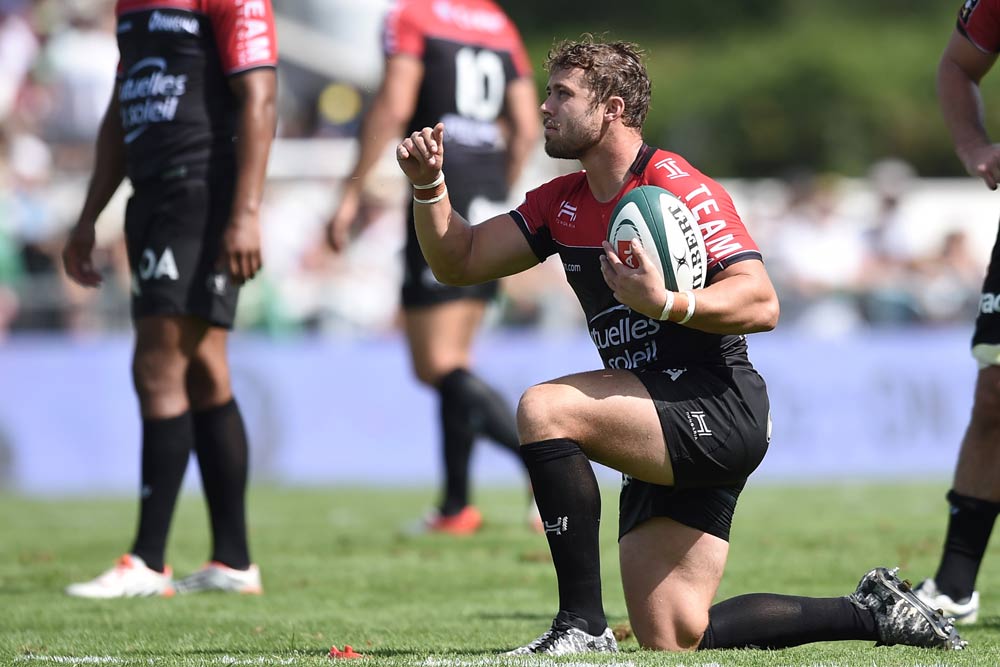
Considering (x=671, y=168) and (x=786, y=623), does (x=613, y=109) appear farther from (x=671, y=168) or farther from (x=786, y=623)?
(x=786, y=623)

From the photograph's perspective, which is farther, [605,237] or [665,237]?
[605,237]

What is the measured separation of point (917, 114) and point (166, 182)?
41117 millimetres

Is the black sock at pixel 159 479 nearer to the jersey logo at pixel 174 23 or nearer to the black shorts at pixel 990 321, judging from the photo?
the jersey logo at pixel 174 23

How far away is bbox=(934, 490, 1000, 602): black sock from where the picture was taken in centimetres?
547

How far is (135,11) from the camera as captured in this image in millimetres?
6293

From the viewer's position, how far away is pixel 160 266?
6.13 m

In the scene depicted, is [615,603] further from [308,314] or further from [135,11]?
A: [308,314]

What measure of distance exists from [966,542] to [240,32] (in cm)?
329

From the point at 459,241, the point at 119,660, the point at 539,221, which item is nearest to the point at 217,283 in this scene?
the point at 459,241

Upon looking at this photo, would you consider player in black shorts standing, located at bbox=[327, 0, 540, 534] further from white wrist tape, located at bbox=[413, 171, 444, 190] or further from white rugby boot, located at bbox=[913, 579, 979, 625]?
white wrist tape, located at bbox=[413, 171, 444, 190]

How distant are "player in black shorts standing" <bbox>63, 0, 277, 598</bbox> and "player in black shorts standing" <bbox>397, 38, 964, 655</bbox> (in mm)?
1590

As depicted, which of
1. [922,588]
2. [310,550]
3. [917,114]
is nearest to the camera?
[922,588]

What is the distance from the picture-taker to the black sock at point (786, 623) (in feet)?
15.0

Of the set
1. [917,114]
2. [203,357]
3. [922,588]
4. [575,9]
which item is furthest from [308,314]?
[575,9]
